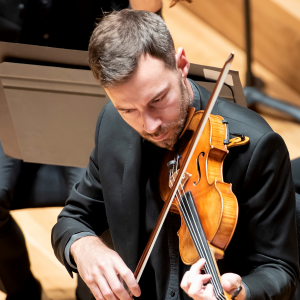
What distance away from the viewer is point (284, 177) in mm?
772

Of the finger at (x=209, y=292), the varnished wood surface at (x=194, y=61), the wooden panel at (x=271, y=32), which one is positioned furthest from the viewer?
the wooden panel at (x=271, y=32)

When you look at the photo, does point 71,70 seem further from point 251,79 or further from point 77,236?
point 251,79

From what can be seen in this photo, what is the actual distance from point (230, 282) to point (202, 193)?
16 centimetres

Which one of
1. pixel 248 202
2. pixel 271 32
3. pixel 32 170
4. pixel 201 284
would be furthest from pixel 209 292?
pixel 271 32

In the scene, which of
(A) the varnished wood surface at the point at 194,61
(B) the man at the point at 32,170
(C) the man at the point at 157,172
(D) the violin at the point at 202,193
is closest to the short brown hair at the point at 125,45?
(C) the man at the point at 157,172

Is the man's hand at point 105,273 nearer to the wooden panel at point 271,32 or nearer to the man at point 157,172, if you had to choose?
the man at point 157,172

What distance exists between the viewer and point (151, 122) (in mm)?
764

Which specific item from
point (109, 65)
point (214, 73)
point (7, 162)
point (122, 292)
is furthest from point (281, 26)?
point (122, 292)

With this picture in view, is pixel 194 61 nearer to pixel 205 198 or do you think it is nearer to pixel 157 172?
pixel 157 172

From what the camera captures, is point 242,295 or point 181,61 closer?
point 242,295

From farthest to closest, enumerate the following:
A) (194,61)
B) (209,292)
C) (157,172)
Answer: (194,61) < (157,172) < (209,292)

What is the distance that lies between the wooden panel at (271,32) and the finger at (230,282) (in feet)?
5.69

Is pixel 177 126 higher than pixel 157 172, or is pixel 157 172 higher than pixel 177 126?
pixel 177 126

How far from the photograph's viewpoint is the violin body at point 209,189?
2.20ft
